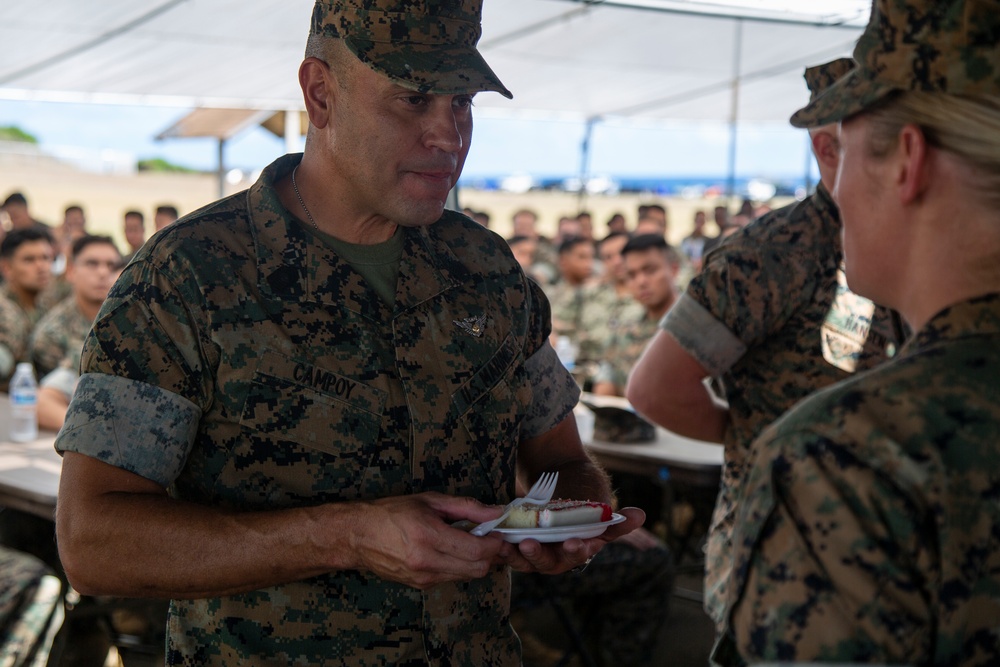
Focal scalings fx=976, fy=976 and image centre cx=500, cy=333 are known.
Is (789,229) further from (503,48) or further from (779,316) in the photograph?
(503,48)

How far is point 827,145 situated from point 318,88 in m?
1.24

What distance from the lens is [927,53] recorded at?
1021 millimetres

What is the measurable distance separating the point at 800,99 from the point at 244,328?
467 inches

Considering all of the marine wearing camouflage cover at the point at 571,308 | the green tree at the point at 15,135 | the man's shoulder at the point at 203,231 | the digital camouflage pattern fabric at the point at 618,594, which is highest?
the man's shoulder at the point at 203,231

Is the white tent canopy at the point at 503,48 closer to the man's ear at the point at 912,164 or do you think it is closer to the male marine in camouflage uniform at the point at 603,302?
the male marine in camouflage uniform at the point at 603,302

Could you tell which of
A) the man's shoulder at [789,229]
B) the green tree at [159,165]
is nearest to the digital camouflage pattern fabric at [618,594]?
the man's shoulder at [789,229]

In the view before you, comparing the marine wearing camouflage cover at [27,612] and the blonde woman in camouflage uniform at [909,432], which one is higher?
the blonde woman in camouflage uniform at [909,432]

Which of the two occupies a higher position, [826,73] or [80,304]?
[826,73]

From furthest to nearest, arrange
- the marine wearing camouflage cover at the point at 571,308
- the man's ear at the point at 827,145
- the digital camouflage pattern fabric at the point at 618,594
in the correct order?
the marine wearing camouflage cover at the point at 571,308, the digital camouflage pattern fabric at the point at 618,594, the man's ear at the point at 827,145

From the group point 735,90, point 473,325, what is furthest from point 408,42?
point 735,90

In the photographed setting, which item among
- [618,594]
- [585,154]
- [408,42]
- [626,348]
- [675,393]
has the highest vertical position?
[408,42]

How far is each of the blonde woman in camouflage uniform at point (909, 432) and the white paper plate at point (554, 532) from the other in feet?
1.77

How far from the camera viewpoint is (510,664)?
181cm

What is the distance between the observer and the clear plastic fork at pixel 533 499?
1.54m
